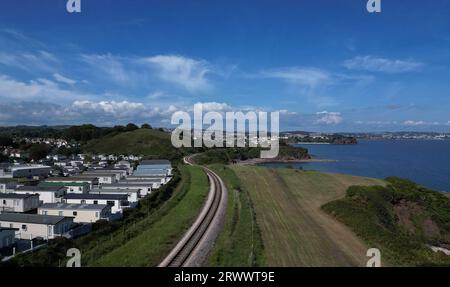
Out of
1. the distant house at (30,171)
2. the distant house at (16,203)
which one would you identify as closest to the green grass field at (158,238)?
the distant house at (16,203)

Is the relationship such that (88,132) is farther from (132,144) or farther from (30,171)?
(30,171)

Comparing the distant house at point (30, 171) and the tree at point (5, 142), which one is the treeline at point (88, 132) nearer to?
the tree at point (5, 142)

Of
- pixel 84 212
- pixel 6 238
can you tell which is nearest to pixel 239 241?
pixel 6 238

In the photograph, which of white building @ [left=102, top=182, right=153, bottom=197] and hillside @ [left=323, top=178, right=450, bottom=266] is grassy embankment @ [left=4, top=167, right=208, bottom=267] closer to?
white building @ [left=102, top=182, right=153, bottom=197]
